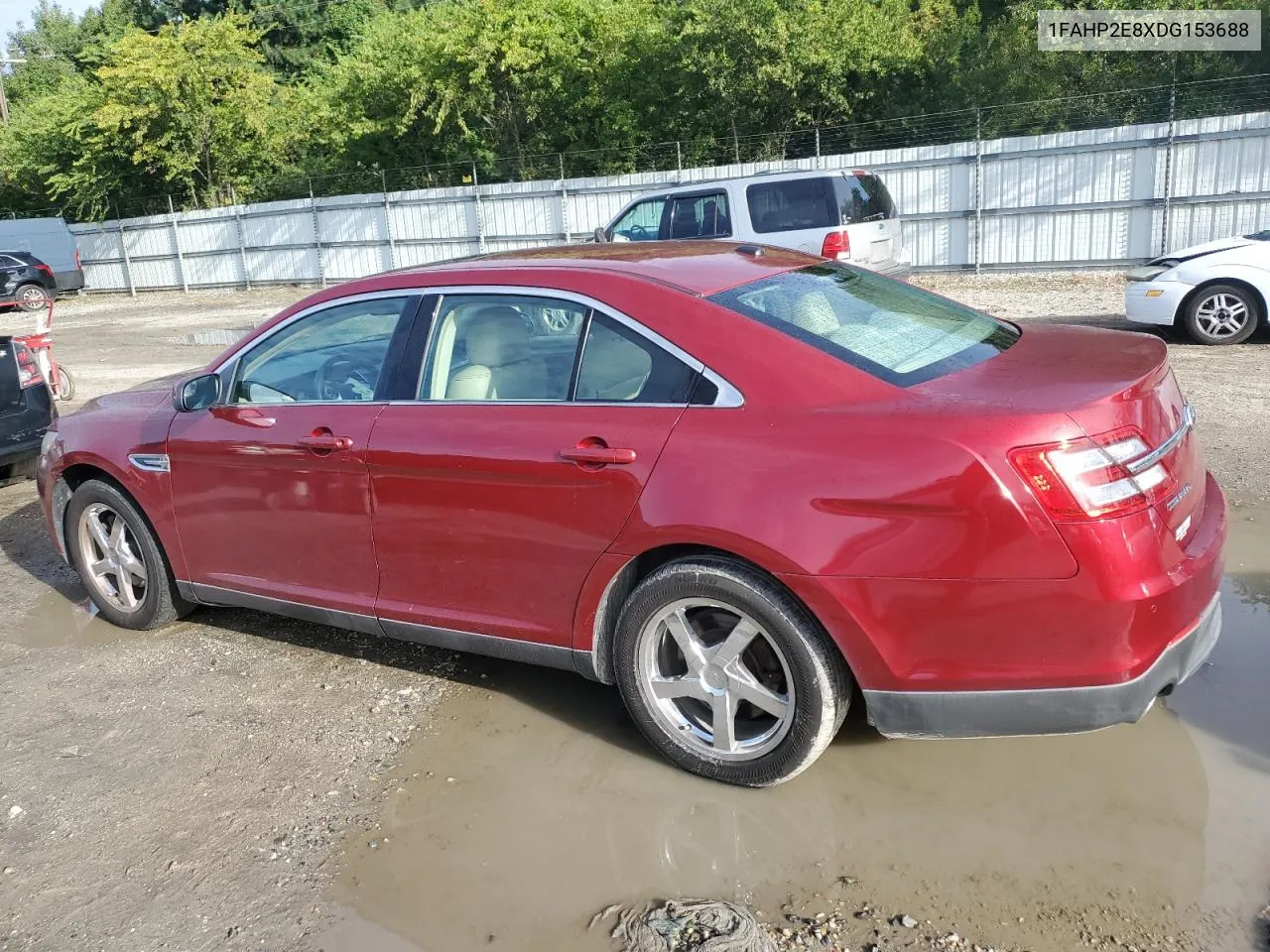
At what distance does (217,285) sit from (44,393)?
2262 centimetres

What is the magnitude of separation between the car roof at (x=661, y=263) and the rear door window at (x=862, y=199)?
29.7 ft

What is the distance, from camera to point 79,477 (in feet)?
16.8

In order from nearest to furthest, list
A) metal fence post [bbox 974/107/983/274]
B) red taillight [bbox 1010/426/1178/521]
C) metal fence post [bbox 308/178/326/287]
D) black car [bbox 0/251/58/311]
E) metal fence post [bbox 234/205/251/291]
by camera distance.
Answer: red taillight [bbox 1010/426/1178/521], metal fence post [bbox 974/107/983/274], black car [bbox 0/251/58/311], metal fence post [bbox 308/178/326/287], metal fence post [bbox 234/205/251/291]

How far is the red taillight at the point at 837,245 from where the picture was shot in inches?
496

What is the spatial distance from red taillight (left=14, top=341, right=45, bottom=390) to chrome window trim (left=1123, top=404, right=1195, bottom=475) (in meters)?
7.43

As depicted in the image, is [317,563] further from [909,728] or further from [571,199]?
[571,199]

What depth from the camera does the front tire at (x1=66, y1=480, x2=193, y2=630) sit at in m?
4.86

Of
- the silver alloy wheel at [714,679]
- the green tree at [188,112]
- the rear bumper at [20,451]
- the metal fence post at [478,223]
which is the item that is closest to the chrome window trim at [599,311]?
the silver alloy wheel at [714,679]

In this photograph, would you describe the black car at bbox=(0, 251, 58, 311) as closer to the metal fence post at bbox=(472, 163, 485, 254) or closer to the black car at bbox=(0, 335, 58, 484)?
the metal fence post at bbox=(472, 163, 485, 254)

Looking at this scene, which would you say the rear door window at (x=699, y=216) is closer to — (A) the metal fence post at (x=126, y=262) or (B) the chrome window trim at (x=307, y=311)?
(B) the chrome window trim at (x=307, y=311)

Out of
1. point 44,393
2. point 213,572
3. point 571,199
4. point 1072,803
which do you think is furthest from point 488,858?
point 571,199

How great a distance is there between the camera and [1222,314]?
32.5 ft

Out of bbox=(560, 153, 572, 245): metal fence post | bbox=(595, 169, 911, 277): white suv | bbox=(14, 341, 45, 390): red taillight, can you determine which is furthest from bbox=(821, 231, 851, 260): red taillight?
bbox=(560, 153, 572, 245): metal fence post

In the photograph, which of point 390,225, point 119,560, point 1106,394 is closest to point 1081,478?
point 1106,394
